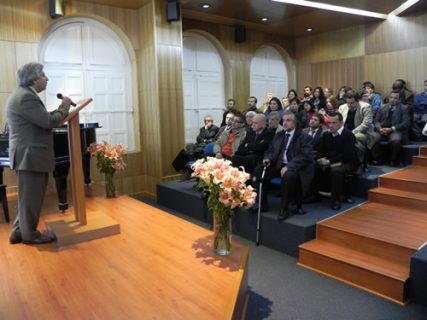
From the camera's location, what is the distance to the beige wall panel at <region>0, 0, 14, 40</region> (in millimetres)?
4637

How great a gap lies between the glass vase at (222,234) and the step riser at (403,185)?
2481mm

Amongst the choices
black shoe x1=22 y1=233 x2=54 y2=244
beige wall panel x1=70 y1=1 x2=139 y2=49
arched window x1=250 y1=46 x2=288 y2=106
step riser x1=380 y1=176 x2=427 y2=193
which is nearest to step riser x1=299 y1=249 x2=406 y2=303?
step riser x1=380 y1=176 x2=427 y2=193

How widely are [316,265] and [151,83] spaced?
3.65 m

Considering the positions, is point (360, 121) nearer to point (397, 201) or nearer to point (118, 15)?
point (397, 201)

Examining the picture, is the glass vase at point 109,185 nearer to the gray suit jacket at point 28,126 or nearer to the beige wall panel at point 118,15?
the gray suit jacket at point 28,126

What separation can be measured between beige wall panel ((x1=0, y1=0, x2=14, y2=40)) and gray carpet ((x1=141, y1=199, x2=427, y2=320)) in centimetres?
415

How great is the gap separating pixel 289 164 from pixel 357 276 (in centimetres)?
120

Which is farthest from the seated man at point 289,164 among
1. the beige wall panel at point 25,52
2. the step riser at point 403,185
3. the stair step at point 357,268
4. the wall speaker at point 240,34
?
the wall speaker at point 240,34

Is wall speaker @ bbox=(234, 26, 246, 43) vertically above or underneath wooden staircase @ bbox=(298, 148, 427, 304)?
above

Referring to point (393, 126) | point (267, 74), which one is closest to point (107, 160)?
point (393, 126)

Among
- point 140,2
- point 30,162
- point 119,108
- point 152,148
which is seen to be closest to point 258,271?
point 30,162

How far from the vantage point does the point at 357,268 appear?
288cm

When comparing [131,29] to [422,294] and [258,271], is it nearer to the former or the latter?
[258,271]

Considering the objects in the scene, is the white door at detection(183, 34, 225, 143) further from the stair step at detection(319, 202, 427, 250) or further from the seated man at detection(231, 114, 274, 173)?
the stair step at detection(319, 202, 427, 250)
